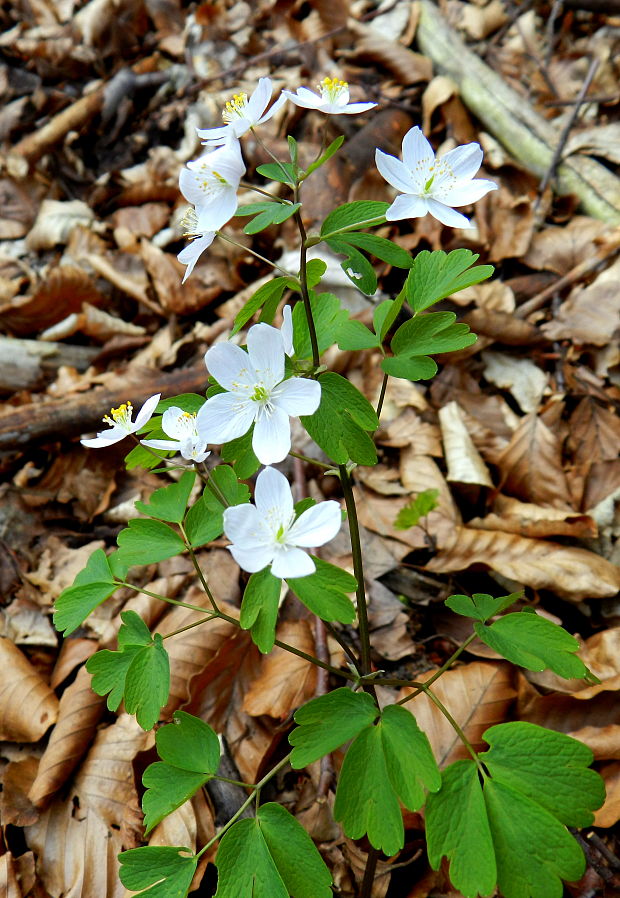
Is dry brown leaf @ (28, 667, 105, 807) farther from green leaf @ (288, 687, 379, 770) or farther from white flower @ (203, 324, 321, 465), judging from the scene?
white flower @ (203, 324, 321, 465)

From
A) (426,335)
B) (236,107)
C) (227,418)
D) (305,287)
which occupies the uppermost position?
(236,107)

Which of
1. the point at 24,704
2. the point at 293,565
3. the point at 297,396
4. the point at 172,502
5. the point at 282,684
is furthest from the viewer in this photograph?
the point at 24,704

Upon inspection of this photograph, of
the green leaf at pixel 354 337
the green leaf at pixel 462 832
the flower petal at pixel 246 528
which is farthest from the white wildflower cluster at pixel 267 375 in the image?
the green leaf at pixel 462 832

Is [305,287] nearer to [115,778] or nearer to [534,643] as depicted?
[534,643]

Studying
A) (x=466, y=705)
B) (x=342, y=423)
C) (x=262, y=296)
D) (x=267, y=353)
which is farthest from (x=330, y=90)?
(x=466, y=705)

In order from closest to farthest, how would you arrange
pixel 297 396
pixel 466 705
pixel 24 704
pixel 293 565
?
pixel 293 565 → pixel 297 396 → pixel 466 705 → pixel 24 704

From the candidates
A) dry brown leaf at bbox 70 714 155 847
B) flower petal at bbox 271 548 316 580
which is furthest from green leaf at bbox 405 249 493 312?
dry brown leaf at bbox 70 714 155 847
